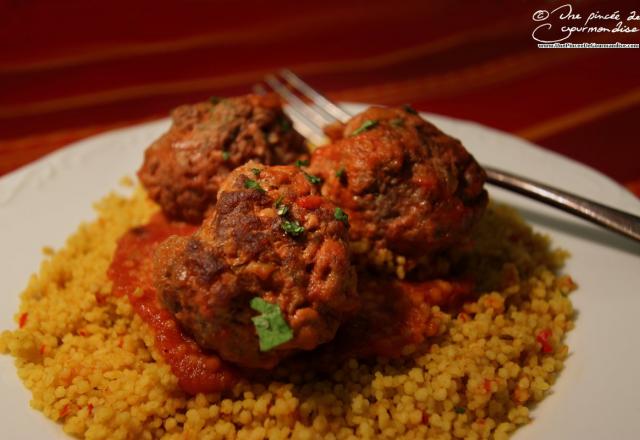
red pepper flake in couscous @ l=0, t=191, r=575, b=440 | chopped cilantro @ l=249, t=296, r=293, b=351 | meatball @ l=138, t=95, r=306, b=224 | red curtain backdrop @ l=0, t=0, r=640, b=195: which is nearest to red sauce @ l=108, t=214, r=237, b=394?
red pepper flake in couscous @ l=0, t=191, r=575, b=440

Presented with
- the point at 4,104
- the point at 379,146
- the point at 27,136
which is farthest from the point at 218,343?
the point at 4,104

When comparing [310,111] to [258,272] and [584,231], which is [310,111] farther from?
[258,272]

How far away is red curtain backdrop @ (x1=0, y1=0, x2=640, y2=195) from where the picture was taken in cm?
692

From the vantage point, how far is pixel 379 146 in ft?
11.4


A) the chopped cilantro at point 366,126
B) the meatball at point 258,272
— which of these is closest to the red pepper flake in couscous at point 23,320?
the meatball at point 258,272

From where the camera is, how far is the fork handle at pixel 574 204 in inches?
149

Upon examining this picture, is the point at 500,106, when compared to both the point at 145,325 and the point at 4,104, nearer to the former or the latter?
the point at 145,325

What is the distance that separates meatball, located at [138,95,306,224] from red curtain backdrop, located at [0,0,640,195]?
3238 mm

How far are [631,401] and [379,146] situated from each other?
189cm

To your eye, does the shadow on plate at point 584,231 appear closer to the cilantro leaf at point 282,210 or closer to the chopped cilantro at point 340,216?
the chopped cilantro at point 340,216

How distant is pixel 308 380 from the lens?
3.36 m

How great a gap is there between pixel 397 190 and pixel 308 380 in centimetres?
116

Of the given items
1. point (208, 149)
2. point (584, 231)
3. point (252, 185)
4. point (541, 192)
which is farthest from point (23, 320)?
point (584, 231)

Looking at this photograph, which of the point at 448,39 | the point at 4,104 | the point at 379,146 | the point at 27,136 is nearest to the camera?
the point at 379,146
